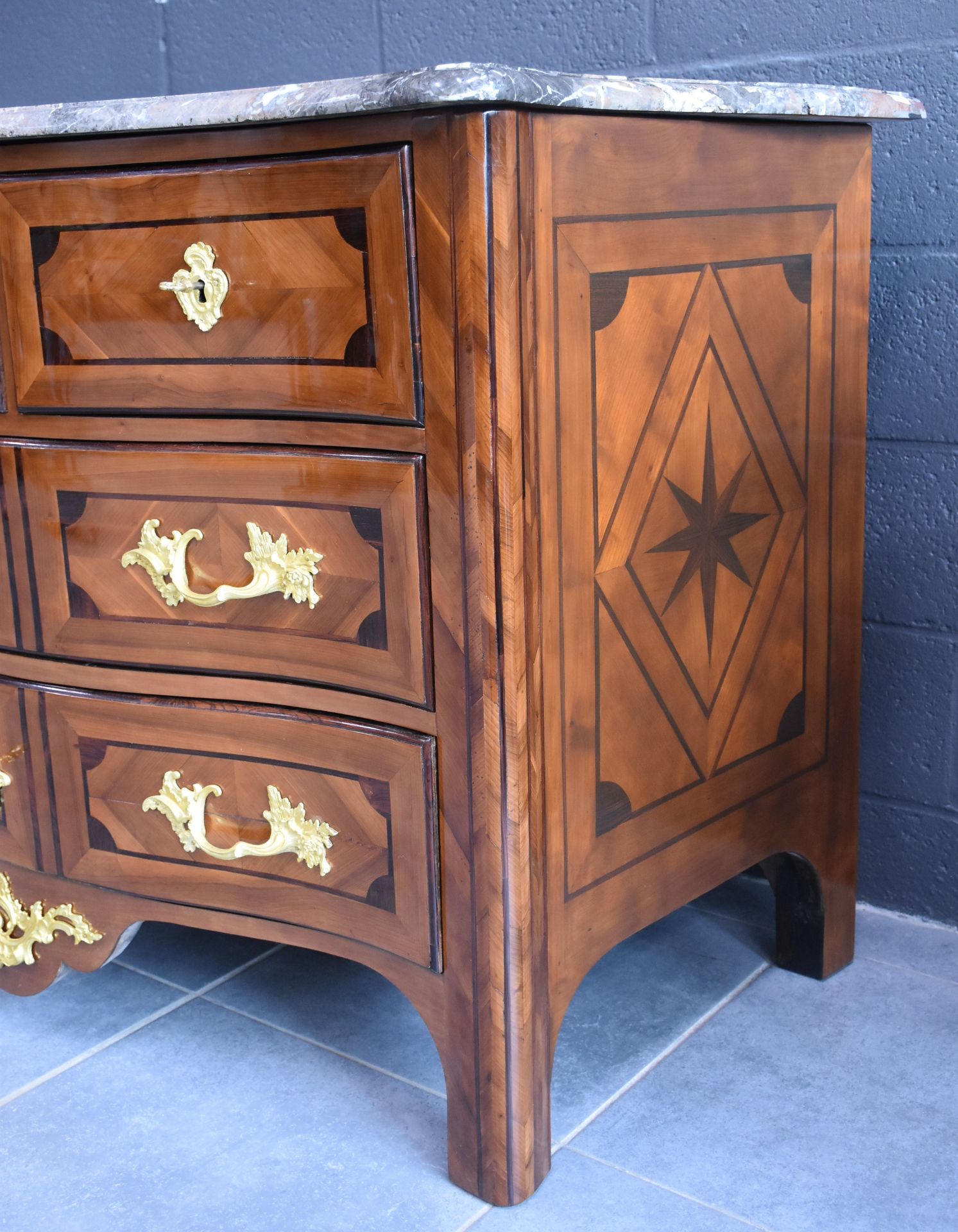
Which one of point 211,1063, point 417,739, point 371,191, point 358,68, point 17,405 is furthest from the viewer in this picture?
point 358,68

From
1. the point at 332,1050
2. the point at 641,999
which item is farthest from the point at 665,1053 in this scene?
the point at 332,1050

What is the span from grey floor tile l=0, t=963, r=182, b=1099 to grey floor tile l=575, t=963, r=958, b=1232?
0.57 m

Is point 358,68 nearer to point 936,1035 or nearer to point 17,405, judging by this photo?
point 17,405

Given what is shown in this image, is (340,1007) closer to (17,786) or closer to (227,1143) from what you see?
(227,1143)

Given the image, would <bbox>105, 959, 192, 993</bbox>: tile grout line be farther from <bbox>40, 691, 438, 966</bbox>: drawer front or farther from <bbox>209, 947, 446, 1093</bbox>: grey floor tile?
<bbox>40, 691, 438, 966</bbox>: drawer front

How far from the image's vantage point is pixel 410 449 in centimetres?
111

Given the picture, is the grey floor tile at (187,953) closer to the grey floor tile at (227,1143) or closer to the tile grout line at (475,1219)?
the grey floor tile at (227,1143)

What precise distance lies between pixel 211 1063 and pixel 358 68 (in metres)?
1.38

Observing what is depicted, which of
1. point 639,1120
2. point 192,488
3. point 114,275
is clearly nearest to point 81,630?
point 192,488

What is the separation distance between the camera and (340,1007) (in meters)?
1.56

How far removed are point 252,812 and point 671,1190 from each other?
1.71 feet

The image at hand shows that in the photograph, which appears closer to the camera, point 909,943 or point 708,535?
point 708,535

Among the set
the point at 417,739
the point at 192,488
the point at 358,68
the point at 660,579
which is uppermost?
the point at 358,68

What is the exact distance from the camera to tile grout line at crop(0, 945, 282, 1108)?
143 cm
